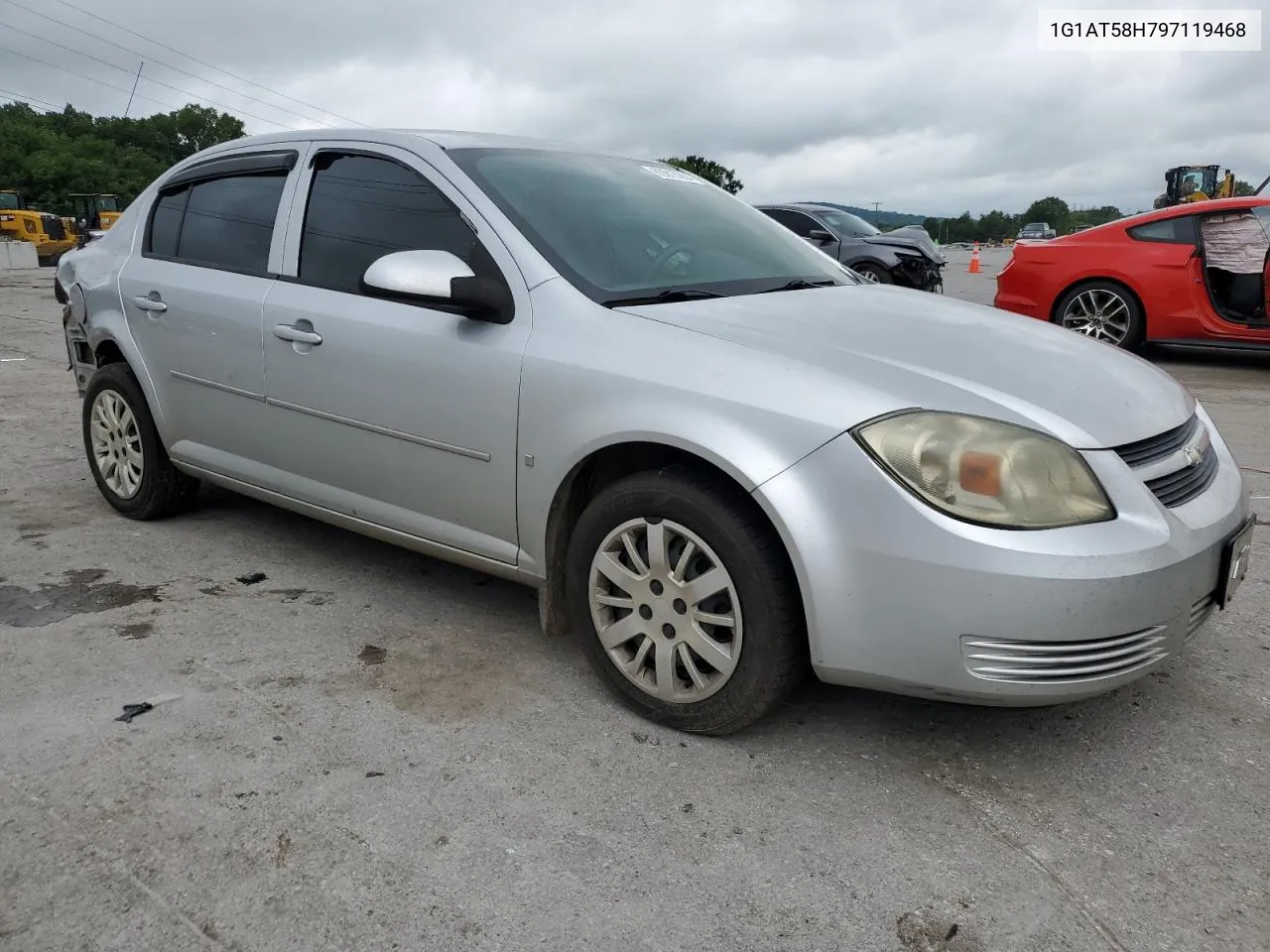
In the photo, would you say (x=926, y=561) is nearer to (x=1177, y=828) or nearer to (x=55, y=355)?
(x=1177, y=828)

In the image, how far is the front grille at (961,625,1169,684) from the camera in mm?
2350

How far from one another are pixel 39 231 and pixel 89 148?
5842 centimetres

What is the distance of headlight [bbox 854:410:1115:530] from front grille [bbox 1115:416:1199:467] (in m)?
0.19

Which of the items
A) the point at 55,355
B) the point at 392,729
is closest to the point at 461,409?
the point at 392,729

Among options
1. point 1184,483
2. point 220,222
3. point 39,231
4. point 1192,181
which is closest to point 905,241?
point 220,222

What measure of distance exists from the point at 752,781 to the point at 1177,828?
93 cm

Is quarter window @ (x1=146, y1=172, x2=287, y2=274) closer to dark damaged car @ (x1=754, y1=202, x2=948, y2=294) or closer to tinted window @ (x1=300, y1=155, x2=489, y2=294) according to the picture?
tinted window @ (x1=300, y1=155, x2=489, y2=294)

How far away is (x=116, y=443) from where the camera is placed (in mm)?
4625

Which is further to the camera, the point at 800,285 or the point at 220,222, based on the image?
the point at 220,222

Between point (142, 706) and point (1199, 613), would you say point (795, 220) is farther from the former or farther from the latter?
point (142, 706)

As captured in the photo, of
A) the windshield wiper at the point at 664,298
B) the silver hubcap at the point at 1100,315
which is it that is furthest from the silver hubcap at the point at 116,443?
the silver hubcap at the point at 1100,315

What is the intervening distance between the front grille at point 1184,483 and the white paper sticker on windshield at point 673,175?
2060 mm

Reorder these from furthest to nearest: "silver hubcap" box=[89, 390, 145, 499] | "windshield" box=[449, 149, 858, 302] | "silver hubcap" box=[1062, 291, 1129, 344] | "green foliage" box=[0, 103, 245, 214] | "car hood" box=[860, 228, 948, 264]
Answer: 1. "green foliage" box=[0, 103, 245, 214]
2. "car hood" box=[860, 228, 948, 264]
3. "silver hubcap" box=[1062, 291, 1129, 344]
4. "silver hubcap" box=[89, 390, 145, 499]
5. "windshield" box=[449, 149, 858, 302]

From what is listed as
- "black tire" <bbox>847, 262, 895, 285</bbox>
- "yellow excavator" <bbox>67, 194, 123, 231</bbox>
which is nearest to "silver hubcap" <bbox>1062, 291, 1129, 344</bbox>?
"black tire" <bbox>847, 262, 895, 285</bbox>
